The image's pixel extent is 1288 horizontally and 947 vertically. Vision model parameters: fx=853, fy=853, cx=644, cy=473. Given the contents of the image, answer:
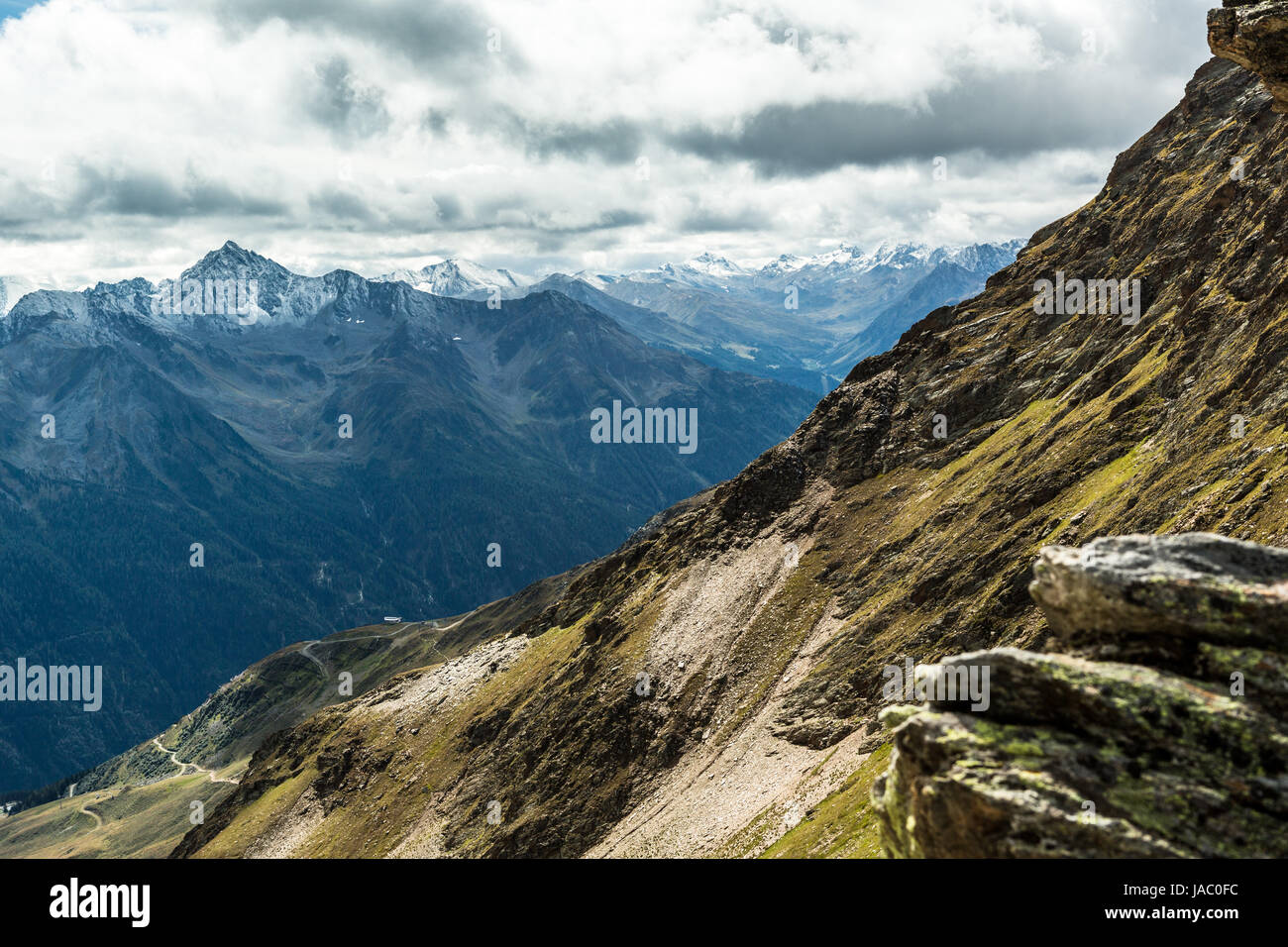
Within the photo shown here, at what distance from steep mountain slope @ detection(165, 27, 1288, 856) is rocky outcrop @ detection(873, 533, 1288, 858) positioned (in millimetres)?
36699

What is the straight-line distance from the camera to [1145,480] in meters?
79.9

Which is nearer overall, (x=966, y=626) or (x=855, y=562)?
(x=966, y=626)

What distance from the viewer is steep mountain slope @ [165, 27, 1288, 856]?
82.0 meters

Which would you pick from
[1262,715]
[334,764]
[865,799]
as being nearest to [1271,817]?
[1262,715]

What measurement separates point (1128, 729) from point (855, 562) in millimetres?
98687

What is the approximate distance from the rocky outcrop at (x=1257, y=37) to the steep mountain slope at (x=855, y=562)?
29.2 meters

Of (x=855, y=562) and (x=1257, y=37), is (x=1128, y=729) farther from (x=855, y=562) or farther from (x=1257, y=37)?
(x=855, y=562)

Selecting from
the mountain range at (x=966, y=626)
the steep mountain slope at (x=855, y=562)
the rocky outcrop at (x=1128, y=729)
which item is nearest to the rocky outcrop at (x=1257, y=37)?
the mountain range at (x=966, y=626)

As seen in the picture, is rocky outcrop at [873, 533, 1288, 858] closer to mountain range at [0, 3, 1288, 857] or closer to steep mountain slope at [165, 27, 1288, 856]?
mountain range at [0, 3, 1288, 857]

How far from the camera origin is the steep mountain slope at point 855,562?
8200cm

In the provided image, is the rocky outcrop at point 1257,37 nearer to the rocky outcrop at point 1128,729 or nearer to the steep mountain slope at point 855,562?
the steep mountain slope at point 855,562

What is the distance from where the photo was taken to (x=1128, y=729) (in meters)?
22.6

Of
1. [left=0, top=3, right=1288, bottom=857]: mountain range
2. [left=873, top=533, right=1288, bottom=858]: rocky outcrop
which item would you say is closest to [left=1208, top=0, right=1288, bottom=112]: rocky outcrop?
[left=0, top=3, right=1288, bottom=857]: mountain range

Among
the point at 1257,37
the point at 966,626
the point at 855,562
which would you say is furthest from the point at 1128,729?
the point at 855,562
